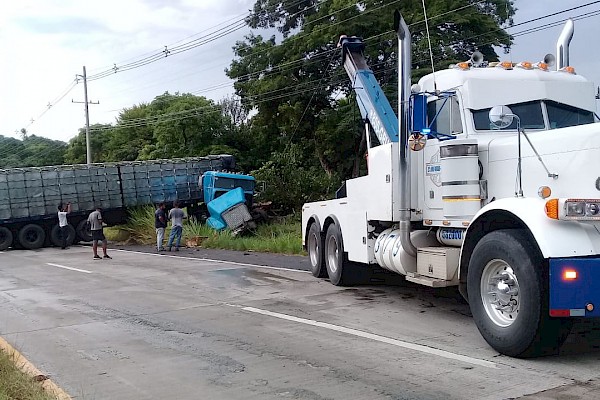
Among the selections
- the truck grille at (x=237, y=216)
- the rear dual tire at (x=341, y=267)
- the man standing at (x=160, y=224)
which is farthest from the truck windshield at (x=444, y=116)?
the truck grille at (x=237, y=216)

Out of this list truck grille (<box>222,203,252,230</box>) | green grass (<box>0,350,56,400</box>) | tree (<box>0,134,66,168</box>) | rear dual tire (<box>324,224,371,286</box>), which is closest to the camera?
green grass (<box>0,350,56,400</box>)

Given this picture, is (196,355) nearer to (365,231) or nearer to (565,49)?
(365,231)

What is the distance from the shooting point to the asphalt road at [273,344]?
5.72 m

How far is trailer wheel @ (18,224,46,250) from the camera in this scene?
26.6 m

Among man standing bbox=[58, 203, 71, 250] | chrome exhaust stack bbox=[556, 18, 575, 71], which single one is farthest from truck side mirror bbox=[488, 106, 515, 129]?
man standing bbox=[58, 203, 71, 250]

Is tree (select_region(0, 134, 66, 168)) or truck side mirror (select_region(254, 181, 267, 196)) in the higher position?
tree (select_region(0, 134, 66, 168))

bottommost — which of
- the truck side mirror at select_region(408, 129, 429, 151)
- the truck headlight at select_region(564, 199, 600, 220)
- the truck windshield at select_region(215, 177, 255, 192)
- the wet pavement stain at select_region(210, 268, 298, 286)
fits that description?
the wet pavement stain at select_region(210, 268, 298, 286)

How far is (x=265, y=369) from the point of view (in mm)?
6398

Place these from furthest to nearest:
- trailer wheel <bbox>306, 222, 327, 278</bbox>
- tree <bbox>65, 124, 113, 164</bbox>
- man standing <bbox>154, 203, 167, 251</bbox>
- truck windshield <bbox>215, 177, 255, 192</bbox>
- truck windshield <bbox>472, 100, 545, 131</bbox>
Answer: tree <bbox>65, 124, 113, 164</bbox>
truck windshield <bbox>215, 177, 255, 192</bbox>
man standing <bbox>154, 203, 167, 251</bbox>
trailer wheel <bbox>306, 222, 327, 278</bbox>
truck windshield <bbox>472, 100, 545, 131</bbox>

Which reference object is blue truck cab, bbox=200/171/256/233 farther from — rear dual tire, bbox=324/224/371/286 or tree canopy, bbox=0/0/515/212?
rear dual tire, bbox=324/224/371/286

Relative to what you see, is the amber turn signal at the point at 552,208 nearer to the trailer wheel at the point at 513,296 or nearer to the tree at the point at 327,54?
the trailer wheel at the point at 513,296

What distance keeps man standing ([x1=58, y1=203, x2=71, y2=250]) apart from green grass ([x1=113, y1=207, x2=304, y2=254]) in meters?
2.78

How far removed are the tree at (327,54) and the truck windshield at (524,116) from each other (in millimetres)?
16497

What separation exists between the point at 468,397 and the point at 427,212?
11.5 feet
